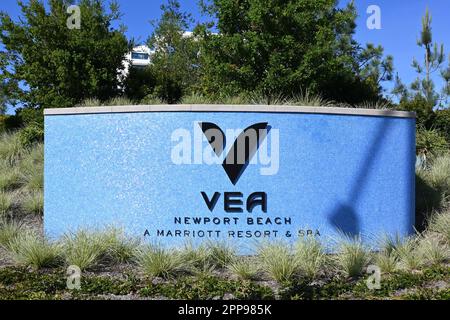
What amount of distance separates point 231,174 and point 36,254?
296cm

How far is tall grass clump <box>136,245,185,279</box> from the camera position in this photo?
6.32m

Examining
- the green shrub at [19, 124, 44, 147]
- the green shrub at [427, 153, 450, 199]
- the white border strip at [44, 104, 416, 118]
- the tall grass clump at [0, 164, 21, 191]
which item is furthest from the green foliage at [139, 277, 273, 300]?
the green shrub at [19, 124, 44, 147]

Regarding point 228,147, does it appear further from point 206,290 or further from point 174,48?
point 174,48

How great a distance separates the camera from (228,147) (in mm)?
7723

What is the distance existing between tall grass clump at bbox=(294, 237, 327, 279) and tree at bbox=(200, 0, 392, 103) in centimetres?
584

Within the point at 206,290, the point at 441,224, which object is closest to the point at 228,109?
the point at 206,290

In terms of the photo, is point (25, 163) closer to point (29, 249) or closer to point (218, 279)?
point (29, 249)

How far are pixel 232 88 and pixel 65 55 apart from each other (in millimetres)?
4155

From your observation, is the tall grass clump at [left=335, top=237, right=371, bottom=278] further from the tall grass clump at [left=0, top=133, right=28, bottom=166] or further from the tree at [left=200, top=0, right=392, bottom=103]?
the tall grass clump at [left=0, top=133, right=28, bottom=166]

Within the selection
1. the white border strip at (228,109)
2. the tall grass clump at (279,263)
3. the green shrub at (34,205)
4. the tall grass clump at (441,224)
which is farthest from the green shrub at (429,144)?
the green shrub at (34,205)

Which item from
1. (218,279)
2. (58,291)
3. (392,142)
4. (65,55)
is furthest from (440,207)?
(65,55)

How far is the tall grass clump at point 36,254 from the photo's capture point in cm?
659

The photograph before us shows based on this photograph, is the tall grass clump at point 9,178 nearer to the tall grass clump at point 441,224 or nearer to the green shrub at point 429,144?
the tall grass clump at point 441,224

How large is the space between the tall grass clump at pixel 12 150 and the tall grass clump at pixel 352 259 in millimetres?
7697
